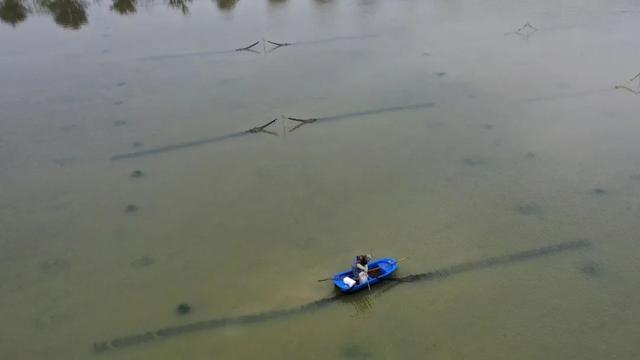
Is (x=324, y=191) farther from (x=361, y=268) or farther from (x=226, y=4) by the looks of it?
(x=226, y=4)

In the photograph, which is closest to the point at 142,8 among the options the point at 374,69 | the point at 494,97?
the point at 374,69

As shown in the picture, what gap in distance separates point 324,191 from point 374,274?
1.57m

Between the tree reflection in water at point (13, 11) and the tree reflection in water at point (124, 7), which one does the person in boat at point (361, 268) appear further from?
the tree reflection in water at point (13, 11)

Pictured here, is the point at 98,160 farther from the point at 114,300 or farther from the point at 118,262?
the point at 114,300

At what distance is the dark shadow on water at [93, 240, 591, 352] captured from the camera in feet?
14.4

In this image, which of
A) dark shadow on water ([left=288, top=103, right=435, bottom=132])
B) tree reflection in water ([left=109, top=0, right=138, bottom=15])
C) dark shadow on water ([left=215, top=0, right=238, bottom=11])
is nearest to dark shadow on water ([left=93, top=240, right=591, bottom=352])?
dark shadow on water ([left=288, top=103, right=435, bottom=132])

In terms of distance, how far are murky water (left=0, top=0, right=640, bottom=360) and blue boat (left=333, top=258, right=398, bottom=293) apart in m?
0.12

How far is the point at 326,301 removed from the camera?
467 cm

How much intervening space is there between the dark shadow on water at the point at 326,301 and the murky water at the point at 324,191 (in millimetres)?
30

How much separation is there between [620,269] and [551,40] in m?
6.58

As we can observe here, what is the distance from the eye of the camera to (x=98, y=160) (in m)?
6.79

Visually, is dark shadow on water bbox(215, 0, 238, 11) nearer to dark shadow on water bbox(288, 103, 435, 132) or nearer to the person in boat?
dark shadow on water bbox(288, 103, 435, 132)

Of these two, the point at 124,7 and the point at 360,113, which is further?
the point at 124,7

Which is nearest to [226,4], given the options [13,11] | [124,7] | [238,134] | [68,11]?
[124,7]
